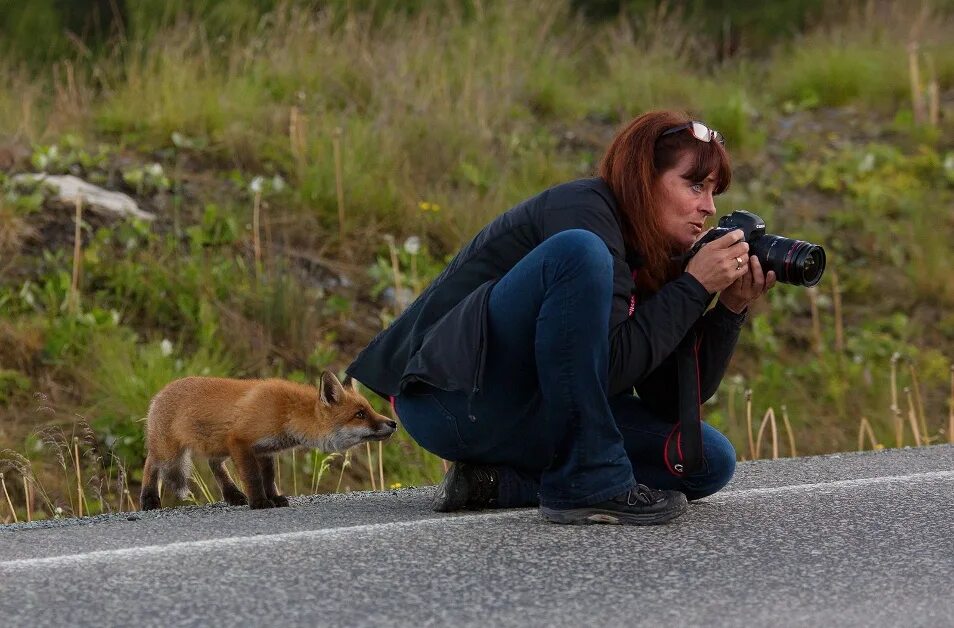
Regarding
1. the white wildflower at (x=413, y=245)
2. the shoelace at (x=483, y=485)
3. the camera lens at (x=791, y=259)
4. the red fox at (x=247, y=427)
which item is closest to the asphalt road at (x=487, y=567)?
the shoelace at (x=483, y=485)

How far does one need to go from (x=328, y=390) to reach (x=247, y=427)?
366 mm

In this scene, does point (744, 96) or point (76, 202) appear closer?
point (76, 202)

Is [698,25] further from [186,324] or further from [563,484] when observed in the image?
[563,484]

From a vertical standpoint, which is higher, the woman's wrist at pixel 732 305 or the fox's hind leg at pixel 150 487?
the woman's wrist at pixel 732 305

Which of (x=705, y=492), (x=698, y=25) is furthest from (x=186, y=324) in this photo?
(x=698, y=25)

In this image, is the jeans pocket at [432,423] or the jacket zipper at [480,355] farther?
the jeans pocket at [432,423]

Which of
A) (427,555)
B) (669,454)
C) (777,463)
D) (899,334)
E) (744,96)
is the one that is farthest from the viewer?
(744,96)

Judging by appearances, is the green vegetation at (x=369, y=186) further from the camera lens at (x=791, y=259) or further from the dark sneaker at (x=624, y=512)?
the camera lens at (x=791, y=259)

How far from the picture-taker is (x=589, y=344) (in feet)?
14.5

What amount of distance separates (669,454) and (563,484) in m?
0.53

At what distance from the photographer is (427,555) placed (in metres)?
4.18

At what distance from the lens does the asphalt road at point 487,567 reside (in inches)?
141

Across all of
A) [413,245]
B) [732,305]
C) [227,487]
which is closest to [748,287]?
[732,305]

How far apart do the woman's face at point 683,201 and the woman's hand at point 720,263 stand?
0.18 m
